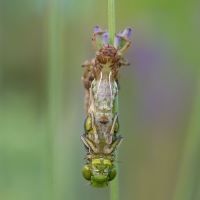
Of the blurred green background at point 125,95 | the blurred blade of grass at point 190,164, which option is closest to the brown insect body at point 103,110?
the blurred blade of grass at point 190,164

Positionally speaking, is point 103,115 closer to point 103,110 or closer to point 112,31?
point 103,110

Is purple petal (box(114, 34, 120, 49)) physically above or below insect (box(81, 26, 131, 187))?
above

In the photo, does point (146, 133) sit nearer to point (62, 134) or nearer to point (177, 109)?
point (177, 109)

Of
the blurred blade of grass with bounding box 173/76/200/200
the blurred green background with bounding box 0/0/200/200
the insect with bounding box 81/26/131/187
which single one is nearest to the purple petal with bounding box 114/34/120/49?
the insect with bounding box 81/26/131/187

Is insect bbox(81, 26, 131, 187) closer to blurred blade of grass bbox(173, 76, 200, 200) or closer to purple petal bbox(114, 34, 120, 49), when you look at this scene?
purple petal bbox(114, 34, 120, 49)

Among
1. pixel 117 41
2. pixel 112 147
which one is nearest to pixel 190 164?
pixel 112 147

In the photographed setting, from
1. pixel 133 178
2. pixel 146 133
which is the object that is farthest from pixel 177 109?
pixel 133 178
